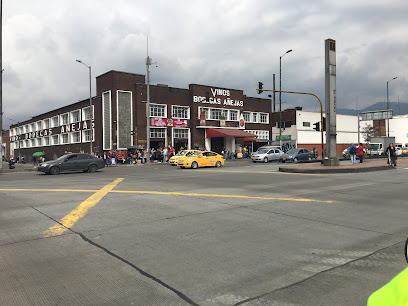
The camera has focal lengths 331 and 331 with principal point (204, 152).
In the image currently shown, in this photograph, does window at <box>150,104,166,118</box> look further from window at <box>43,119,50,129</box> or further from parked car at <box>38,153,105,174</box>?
window at <box>43,119,50,129</box>

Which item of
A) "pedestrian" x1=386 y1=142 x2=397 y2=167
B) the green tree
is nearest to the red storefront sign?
"pedestrian" x1=386 y1=142 x2=397 y2=167

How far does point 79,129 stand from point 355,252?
4737cm

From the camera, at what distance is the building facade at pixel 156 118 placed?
132 ft

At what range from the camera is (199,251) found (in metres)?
5.00

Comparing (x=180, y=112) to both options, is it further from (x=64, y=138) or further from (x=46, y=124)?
(x=46, y=124)

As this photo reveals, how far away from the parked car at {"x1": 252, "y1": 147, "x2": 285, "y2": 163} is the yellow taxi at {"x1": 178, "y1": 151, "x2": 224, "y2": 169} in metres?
6.94

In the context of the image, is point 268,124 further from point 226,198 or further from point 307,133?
point 226,198

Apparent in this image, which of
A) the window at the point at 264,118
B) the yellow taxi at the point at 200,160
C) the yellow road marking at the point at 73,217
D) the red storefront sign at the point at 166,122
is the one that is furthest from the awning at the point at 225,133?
the yellow road marking at the point at 73,217

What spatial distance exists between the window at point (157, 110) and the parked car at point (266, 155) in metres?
14.5

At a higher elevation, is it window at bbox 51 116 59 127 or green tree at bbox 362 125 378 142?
window at bbox 51 116 59 127

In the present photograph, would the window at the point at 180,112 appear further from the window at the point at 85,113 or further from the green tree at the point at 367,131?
the green tree at the point at 367,131

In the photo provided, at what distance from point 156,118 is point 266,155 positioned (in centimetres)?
1535

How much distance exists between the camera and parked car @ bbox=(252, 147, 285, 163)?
34.2 m

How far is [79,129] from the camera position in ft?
156
